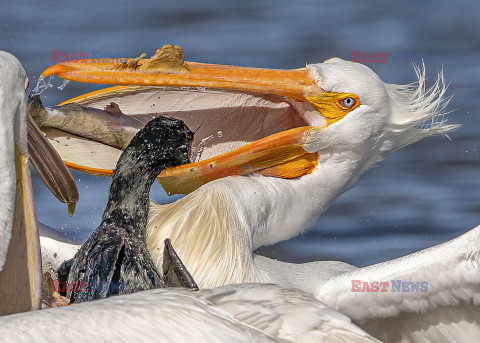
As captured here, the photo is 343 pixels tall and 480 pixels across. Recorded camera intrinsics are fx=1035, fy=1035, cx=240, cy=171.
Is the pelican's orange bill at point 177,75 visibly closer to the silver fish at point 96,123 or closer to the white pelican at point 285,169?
the white pelican at point 285,169

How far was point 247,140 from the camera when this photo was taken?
4344 mm

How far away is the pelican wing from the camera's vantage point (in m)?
3.59

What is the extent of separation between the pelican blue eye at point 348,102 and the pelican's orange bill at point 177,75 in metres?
0.13

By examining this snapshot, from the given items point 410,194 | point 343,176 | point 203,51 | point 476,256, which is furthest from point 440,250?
point 203,51

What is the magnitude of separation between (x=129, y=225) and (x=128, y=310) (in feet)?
4.51

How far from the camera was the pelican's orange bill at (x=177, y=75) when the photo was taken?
13.0 feet

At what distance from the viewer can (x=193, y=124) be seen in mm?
4332

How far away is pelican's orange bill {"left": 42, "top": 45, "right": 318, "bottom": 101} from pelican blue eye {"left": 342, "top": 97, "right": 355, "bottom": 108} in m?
0.13

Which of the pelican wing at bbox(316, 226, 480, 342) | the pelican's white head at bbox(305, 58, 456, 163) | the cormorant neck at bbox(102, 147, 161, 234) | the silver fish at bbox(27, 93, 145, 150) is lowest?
the pelican wing at bbox(316, 226, 480, 342)

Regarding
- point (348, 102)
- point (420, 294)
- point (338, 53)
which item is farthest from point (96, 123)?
point (338, 53)

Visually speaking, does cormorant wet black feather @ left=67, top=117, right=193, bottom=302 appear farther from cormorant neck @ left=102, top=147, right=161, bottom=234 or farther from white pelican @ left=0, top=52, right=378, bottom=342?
white pelican @ left=0, top=52, right=378, bottom=342

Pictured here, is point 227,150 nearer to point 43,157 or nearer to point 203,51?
point 43,157

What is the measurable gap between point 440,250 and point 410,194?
3.09m

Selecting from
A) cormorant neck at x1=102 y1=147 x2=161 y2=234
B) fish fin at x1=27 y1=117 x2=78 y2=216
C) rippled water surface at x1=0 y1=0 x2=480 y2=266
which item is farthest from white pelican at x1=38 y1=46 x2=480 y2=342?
rippled water surface at x1=0 y1=0 x2=480 y2=266
